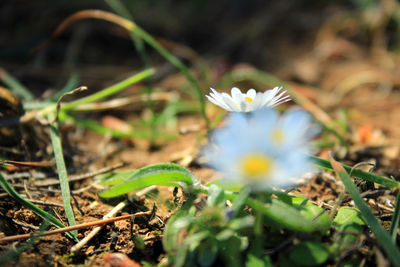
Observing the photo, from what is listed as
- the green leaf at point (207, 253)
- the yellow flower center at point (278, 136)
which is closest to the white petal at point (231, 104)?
the yellow flower center at point (278, 136)

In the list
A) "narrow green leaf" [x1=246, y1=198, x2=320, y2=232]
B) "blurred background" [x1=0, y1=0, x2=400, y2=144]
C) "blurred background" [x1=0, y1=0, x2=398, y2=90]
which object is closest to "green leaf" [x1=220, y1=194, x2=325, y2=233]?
"narrow green leaf" [x1=246, y1=198, x2=320, y2=232]

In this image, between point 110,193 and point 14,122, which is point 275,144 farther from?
point 14,122

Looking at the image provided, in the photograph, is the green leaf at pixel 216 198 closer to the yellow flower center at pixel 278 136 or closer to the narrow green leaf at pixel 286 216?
the narrow green leaf at pixel 286 216

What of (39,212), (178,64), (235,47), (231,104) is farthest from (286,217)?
(235,47)

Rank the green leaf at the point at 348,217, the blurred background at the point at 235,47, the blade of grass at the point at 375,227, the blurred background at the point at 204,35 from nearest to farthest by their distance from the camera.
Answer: the blade of grass at the point at 375,227 < the green leaf at the point at 348,217 < the blurred background at the point at 235,47 < the blurred background at the point at 204,35

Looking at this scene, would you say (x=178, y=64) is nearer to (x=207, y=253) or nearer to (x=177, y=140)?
(x=177, y=140)

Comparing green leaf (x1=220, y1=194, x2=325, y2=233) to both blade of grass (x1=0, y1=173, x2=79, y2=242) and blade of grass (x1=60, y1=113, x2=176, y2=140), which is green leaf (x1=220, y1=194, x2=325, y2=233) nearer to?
blade of grass (x1=0, y1=173, x2=79, y2=242)

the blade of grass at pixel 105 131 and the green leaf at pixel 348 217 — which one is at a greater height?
the blade of grass at pixel 105 131

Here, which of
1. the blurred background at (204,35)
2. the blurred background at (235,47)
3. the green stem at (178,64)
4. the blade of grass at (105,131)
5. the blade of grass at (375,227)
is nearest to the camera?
the blade of grass at (375,227)
